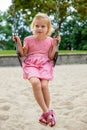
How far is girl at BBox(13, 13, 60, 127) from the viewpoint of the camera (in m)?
4.15

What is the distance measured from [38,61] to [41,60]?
0.04 metres

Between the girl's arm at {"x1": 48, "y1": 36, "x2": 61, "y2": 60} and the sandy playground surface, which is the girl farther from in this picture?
the sandy playground surface

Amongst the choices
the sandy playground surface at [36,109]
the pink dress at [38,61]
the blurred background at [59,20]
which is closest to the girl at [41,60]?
the pink dress at [38,61]

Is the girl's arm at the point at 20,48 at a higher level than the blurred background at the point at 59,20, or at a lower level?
higher

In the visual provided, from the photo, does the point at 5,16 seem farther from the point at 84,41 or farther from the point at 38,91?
the point at 38,91

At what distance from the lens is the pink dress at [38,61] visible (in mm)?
4277

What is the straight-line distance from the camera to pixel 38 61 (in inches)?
173

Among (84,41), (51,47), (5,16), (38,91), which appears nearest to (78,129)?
(38,91)

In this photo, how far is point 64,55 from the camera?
738 inches

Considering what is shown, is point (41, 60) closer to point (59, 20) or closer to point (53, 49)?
point (53, 49)

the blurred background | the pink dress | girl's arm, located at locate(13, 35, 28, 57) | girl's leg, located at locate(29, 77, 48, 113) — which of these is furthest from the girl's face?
the blurred background

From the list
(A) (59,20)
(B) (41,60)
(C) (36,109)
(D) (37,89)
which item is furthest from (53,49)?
(A) (59,20)

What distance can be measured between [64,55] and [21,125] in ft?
46.6

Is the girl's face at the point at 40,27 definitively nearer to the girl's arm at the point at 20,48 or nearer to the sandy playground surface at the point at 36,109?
the girl's arm at the point at 20,48
